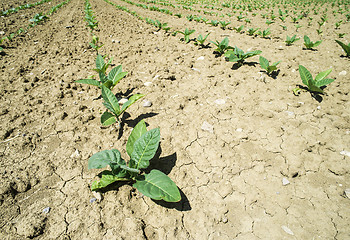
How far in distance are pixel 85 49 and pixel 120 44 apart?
3.09 ft

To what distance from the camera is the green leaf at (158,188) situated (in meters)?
1.25

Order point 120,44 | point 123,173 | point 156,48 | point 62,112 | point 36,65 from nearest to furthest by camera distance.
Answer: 1. point 123,173
2. point 62,112
3. point 36,65
4. point 156,48
5. point 120,44

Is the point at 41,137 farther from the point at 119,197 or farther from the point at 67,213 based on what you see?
the point at 119,197

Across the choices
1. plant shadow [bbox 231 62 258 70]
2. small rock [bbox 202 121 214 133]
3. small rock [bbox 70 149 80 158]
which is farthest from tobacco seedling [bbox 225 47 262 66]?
small rock [bbox 70 149 80 158]

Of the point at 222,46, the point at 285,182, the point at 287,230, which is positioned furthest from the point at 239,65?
the point at 287,230

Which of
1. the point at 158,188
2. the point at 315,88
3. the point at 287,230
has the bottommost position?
the point at 287,230

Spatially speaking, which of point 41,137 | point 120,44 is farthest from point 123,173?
point 120,44

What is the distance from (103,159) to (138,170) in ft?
1.06

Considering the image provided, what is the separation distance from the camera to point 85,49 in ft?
14.3

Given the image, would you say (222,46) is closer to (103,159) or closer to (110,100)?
(110,100)

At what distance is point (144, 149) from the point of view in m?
1.52

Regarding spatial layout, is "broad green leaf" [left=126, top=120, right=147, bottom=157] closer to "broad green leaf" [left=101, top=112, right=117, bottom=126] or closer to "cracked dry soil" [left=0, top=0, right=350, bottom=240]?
"cracked dry soil" [left=0, top=0, right=350, bottom=240]

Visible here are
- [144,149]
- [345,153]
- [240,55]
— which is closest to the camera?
[144,149]

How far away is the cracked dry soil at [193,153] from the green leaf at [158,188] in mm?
234
